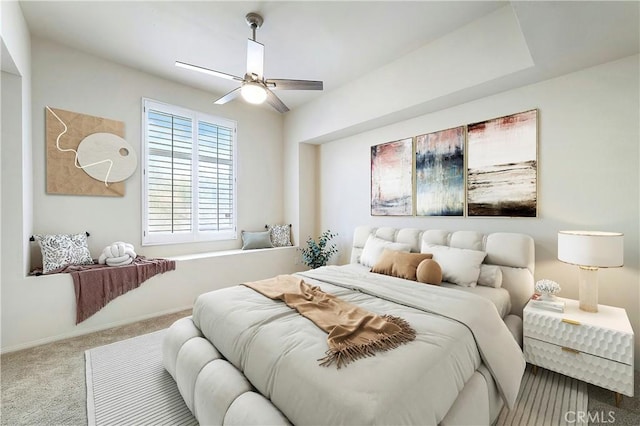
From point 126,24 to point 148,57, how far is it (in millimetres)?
560

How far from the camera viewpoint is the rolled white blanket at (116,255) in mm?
2918

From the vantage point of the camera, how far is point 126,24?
8.40 feet

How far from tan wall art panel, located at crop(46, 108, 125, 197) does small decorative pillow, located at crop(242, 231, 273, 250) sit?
184 centimetres

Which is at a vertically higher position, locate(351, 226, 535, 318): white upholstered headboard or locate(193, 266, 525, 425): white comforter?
locate(351, 226, 535, 318): white upholstered headboard

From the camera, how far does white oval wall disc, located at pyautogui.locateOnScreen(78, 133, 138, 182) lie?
10.0 ft

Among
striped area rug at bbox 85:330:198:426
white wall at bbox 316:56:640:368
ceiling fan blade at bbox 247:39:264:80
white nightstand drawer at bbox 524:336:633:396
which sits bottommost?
striped area rug at bbox 85:330:198:426


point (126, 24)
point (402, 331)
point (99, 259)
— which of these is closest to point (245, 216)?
point (99, 259)

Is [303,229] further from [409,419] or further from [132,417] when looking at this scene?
[409,419]

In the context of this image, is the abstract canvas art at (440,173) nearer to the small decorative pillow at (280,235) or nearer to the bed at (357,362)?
the bed at (357,362)

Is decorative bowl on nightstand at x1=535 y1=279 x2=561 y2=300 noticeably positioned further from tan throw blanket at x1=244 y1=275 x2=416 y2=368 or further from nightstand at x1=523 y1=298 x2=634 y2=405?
tan throw blanket at x1=244 y1=275 x2=416 y2=368

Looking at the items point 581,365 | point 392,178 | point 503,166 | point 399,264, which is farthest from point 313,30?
point 581,365

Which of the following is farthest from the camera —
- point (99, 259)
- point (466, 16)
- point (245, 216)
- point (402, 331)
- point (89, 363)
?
point (245, 216)

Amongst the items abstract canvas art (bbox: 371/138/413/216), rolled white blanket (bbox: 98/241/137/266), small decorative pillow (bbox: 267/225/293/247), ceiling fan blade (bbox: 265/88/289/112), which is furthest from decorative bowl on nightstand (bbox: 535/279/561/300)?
rolled white blanket (bbox: 98/241/137/266)

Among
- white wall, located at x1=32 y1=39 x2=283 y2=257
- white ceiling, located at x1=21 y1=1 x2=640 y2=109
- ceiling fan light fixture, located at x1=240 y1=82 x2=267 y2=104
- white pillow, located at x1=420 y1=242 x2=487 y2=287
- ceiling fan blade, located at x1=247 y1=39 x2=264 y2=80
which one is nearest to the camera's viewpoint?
white ceiling, located at x1=21 y1=1 x2=640 y2=109
